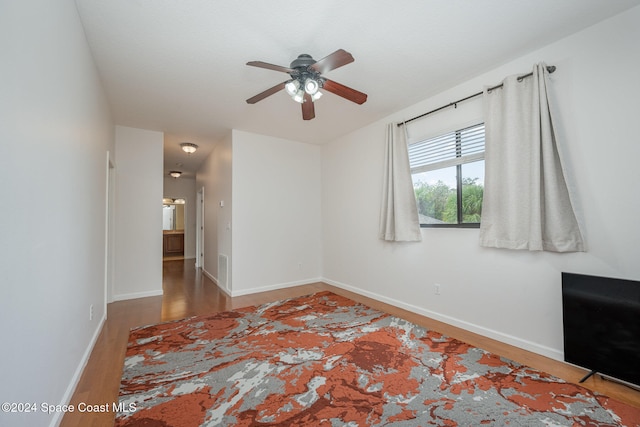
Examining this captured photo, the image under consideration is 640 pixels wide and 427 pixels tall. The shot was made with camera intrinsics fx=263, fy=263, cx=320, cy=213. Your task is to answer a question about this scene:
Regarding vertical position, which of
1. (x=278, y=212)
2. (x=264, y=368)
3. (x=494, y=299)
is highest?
(x=278, y=212)

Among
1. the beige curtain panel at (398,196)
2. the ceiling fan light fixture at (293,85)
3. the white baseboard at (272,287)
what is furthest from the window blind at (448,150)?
the white baseboard at (272,287)

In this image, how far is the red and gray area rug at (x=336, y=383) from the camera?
1653 millimetres

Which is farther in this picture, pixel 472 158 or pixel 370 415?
pixel 472 158

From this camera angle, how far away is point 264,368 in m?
2.21

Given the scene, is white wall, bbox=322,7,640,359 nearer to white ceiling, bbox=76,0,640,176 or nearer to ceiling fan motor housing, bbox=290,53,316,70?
white ceiling, bbox=76,0,640,176

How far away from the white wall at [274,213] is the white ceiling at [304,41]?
4.46ft

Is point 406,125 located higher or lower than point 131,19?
lower

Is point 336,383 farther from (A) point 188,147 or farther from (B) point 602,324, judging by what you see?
(A) point 188,147

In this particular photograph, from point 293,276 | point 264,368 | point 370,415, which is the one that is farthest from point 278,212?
point 370,415

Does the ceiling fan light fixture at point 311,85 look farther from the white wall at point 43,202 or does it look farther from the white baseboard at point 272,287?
the white baseboard at point 272,287

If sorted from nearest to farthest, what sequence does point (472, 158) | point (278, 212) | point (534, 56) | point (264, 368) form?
point (264, 368), point (534, 56), point (472, 158), point (278, 212)

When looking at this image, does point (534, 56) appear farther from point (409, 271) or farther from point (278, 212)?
point (278, 212)

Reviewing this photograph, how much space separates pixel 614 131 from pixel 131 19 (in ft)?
12.8

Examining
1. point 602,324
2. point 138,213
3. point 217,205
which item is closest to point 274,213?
point 217,205
